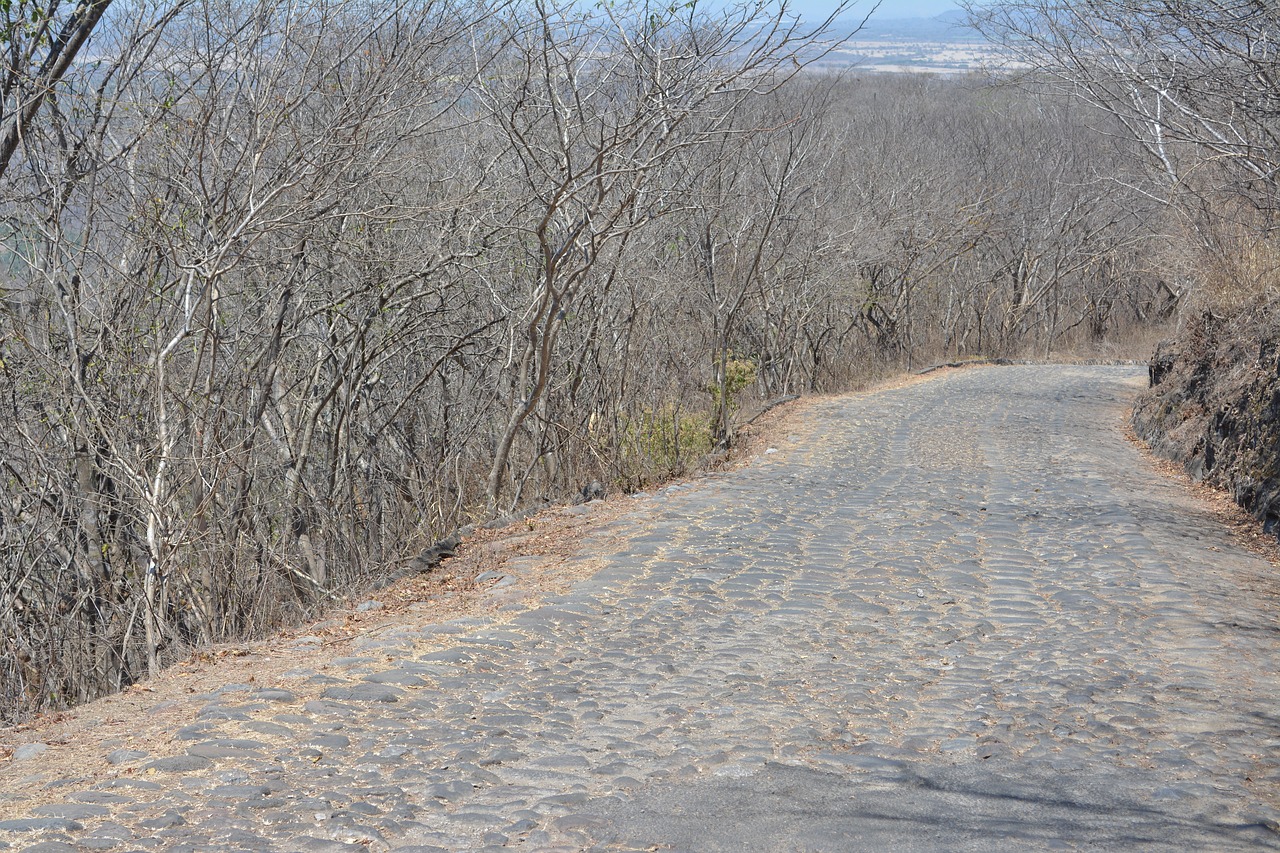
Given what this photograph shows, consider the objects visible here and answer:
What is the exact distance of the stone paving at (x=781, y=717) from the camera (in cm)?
386

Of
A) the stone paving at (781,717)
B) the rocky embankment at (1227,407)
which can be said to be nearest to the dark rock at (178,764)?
the stone paving at (781,717)

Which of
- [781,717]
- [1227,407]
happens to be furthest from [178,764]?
[1227,407]

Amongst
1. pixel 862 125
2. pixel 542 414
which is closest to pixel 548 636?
pixel 542 414

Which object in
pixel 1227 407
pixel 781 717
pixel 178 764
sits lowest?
pixel 781 717

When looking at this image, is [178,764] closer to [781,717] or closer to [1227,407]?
[781,717]

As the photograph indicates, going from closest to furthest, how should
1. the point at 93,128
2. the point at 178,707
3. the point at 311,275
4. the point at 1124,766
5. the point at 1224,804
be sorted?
the point at 1224,804, the point at 1124,766, the point at 178,707, the point at 93,128, the point at 311,275

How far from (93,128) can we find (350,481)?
15.0 ft

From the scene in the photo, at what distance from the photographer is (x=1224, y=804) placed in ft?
13.7

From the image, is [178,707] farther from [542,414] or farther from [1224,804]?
[542,414]

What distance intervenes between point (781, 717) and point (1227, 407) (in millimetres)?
8743

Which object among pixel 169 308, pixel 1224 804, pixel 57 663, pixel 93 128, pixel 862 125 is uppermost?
pixel 862 125

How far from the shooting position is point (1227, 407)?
11.8 metres

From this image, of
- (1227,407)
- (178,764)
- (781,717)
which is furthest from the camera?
(1227,407)

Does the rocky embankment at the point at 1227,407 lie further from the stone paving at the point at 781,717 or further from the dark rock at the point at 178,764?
the dark rock at the point at 178,764
